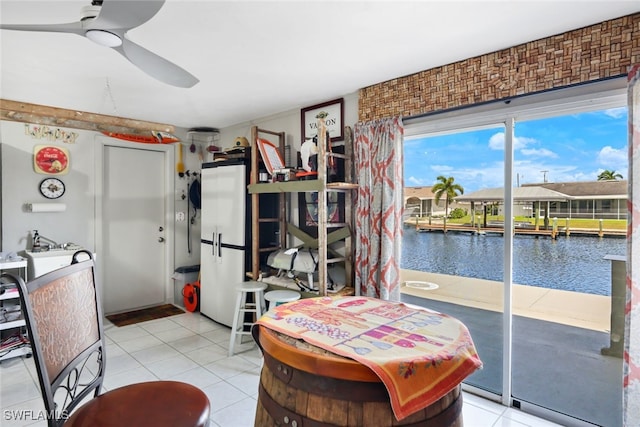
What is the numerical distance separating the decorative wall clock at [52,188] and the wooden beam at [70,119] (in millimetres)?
597

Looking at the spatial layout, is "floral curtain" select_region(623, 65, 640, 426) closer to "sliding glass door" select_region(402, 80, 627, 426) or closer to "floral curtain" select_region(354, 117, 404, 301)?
"sliding glass door" select_region(402, 80, 627, 426)

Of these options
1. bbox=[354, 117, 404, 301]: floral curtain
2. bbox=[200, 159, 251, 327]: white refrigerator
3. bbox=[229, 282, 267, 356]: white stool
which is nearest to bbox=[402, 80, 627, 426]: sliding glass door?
bbox=[354, 117, 404, 301]: floral curtain

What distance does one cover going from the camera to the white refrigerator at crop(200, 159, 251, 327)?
3672 mm

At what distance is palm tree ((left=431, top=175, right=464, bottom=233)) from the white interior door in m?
3.52

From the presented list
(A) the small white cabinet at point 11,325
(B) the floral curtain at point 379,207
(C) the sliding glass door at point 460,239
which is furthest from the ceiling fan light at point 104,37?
(A) the small white cabinet at point 11,325

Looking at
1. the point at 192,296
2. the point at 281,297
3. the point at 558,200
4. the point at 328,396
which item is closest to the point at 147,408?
the point at 328,396

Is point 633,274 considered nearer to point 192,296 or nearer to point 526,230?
point 526,230

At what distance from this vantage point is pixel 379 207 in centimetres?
285

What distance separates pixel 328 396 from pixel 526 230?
79.8 inches

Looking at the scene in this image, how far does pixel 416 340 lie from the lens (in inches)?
45.8

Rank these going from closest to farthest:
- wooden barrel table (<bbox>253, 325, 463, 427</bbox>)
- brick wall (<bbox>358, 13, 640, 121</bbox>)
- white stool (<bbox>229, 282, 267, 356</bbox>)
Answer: wooden barrel table (<bbox>253, 325, 463, 427</bbox>), brick wall (<bbox>358, 13, 640, 121</bbox>), white stool (<bbox>229, 282, 267, 356</bbox>)

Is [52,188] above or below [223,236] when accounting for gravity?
above

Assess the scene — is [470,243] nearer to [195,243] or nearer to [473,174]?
[473,174]

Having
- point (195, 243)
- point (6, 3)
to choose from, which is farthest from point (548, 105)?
point (195, 243)
